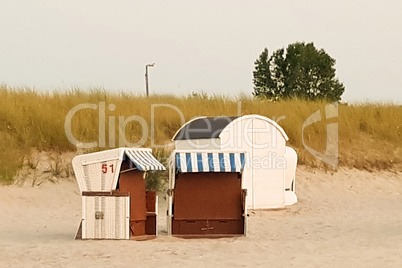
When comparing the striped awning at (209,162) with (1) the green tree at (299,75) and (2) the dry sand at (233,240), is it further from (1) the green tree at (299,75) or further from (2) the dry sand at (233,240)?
(1) the green tree at (299,75)

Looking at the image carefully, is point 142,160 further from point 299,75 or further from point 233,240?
point 299,75

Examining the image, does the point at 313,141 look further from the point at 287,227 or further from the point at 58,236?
the point at 58,236

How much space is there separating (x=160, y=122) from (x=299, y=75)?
26335 mm

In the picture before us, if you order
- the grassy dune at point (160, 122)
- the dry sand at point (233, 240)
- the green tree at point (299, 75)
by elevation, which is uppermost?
the green tree at point (299, 75)

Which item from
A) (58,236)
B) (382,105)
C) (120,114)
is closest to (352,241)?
(58,236)

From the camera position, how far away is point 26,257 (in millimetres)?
10227

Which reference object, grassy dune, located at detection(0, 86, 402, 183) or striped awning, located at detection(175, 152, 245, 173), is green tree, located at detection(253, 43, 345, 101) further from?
striped awning, located at detection(175, 152, 245, 173)

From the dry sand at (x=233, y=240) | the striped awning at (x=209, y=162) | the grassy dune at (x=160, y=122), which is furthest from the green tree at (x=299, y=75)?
the striped awning at (x=209, y=162)

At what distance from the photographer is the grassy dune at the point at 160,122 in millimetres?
20797

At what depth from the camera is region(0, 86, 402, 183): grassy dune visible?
2080cm

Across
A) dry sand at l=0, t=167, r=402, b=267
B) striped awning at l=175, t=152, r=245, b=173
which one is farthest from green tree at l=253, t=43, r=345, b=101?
striped awning at l=175, t=152, r=245, b=173

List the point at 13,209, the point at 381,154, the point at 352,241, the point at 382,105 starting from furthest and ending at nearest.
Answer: the point at 382,105, the point at 381,154, the point at 13,209, the point at 352,241

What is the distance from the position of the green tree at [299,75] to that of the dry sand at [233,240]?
2747 cm

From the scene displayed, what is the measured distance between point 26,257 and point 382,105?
21.9 meters
